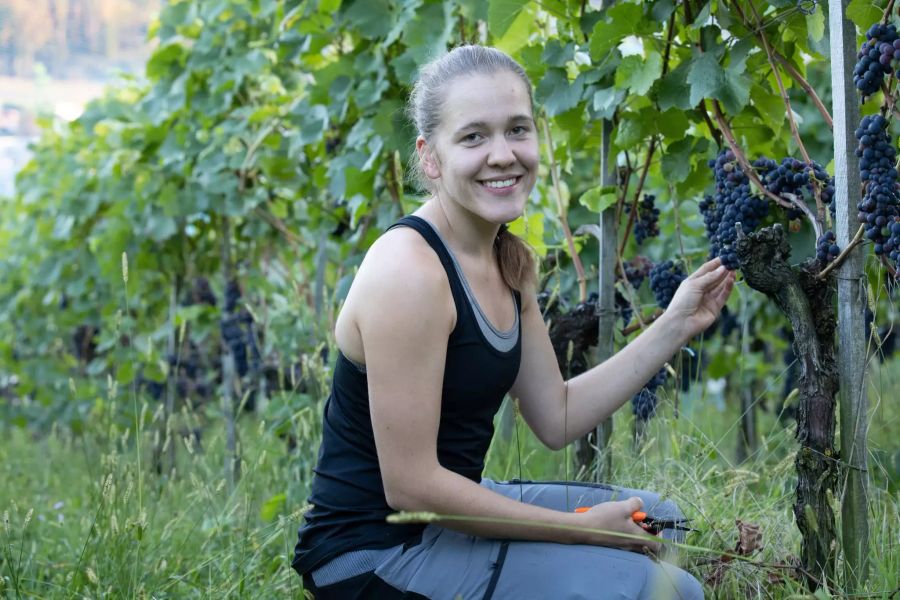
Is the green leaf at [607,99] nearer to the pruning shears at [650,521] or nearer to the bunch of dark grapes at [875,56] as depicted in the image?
the bunch of dark grapes at [875,56]

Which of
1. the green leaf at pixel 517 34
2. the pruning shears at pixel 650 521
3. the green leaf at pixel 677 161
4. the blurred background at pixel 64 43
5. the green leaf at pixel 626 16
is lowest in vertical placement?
the pruning shears at pixel 650 521

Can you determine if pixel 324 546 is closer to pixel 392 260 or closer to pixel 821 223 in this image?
pixel 392 260

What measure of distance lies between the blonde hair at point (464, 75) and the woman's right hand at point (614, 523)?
572 mm

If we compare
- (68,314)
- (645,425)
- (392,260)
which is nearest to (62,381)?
(68,314)

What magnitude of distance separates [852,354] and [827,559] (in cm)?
40

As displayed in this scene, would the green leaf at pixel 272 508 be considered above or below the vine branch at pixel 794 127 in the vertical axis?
below

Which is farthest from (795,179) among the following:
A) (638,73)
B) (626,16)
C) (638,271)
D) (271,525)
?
(271,525)

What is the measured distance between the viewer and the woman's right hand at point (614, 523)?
1927mm

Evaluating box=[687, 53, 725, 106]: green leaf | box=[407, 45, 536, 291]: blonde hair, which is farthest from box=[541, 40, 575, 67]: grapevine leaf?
box=[407, 45, 536, 291]: blonde hair

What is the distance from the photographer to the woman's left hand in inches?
92.7

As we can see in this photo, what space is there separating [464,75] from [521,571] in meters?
0.96

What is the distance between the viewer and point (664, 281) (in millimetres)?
2713

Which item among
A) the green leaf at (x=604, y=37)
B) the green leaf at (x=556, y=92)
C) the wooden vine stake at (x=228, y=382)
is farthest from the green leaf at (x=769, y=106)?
the wooden vine stake at (x=228, y=382)

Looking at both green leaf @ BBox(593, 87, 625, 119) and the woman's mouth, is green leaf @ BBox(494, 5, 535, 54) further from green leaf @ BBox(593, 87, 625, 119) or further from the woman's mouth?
the woman's mouth
